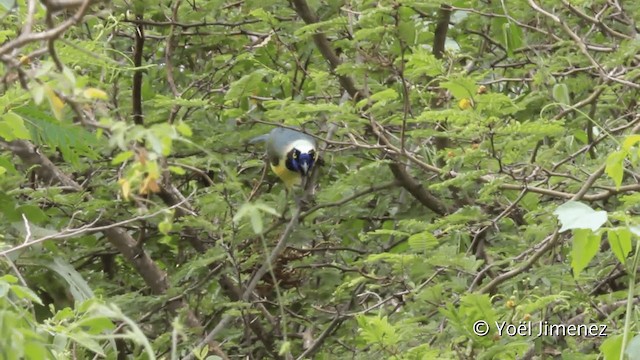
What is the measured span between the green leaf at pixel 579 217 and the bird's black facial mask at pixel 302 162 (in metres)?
2.03

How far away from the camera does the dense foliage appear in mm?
3018

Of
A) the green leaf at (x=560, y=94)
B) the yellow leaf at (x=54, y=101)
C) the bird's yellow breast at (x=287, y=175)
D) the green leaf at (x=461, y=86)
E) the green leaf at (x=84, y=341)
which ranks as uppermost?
the yellow leaf at (x=54, y=101)

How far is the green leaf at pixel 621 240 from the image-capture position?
1.92 metres

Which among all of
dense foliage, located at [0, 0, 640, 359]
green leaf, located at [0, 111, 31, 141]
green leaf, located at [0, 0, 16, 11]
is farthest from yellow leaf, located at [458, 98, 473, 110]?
green leaf, located at [0, 0, 16, 11]

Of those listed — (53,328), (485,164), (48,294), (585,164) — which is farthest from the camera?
(48,294)

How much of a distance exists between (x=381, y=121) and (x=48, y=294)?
1301 mm

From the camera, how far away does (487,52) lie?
14.4 feet

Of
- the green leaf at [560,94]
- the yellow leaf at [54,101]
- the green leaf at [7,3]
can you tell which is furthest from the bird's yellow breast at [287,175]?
the yellow leaf at [54,101]

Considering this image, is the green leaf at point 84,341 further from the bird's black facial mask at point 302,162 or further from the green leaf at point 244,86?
the bird's black facial mask at point 302,162

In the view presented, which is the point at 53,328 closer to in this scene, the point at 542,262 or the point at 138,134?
the point at 138,134

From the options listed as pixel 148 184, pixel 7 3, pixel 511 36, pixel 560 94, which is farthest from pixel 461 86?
pixel 148 184

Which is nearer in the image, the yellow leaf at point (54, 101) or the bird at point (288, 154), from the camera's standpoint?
the yellow leaf at point (54, 101)

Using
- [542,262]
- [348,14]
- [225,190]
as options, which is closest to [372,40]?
[348,14]

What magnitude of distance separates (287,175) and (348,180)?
361mm
